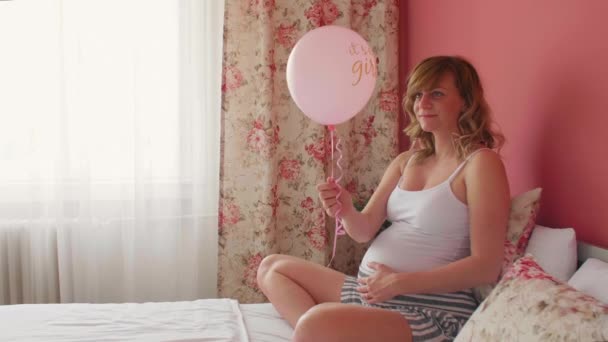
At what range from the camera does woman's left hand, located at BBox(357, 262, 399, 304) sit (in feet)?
5.29

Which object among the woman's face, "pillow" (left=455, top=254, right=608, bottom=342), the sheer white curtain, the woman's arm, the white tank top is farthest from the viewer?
the sheer white curtain

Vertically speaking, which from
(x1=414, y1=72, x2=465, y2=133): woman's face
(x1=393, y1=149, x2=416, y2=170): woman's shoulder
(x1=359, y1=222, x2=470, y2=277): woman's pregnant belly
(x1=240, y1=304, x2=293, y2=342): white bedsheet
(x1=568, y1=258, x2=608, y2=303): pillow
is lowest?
(x1=240, y1=304, x2=293, y2=342): white bedsheet

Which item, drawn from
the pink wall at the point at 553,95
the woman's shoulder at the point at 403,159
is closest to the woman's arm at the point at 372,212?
the woman's shoulder at the point at 403,159

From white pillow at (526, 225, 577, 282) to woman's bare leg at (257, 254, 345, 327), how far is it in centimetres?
60

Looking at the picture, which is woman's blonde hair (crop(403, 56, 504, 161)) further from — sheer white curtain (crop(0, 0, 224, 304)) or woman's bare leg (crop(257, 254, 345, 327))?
sheer white curtain (crop(0, 0, 224, 304))

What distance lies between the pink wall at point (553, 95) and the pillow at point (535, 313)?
420 millimetres

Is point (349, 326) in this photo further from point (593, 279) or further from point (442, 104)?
point (442, 104)

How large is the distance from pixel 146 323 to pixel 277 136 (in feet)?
4.73

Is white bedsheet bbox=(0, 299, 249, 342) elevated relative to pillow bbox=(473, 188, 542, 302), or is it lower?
lower

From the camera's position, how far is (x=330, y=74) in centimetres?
192

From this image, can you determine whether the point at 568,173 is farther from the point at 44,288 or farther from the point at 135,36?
the point at 44,288

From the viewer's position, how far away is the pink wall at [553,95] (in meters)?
1.55

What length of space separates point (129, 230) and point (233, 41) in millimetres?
1065

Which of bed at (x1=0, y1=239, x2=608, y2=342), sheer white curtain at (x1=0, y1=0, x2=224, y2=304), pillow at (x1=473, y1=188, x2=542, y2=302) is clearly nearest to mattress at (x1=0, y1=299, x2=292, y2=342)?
bed at (x1=0, y1=239, x2=608, y2=342)
